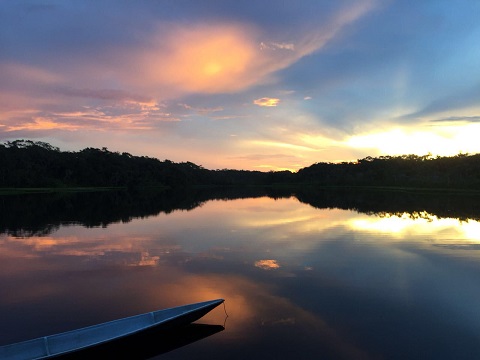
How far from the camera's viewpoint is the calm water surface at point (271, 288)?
26.7 feet

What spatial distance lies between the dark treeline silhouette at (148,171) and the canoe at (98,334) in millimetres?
87290

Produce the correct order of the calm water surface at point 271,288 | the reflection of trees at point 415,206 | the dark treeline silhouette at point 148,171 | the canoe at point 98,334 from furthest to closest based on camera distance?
the dark treeline silhouette at point 148,171
the reflection of trees at point 415,206
the calm water surface at point 271,288
the canoe at point 98,334

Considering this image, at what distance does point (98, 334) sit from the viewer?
288 inches

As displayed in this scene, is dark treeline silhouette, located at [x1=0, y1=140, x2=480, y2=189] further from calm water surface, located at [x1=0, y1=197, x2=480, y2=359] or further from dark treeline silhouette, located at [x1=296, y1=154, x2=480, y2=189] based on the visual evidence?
calm water surface, located at [x1=0, y1=197, x2=480, y2=359]

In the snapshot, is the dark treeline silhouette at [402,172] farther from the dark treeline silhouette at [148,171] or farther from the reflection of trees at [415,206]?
the reflection of trees at [415,206]

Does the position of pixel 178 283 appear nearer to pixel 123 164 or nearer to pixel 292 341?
pixel 292 341

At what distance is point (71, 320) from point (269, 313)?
516 cm

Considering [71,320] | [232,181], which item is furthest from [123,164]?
[71,320]

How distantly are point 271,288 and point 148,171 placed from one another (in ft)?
385

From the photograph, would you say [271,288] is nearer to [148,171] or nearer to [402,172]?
[148,171]

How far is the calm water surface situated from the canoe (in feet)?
2.30

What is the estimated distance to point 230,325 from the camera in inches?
348

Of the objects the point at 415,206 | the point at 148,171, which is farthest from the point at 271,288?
the point at 148,171

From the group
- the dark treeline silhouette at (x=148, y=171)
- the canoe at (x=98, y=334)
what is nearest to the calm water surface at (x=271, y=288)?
the canoe at (x=98, y=334)
